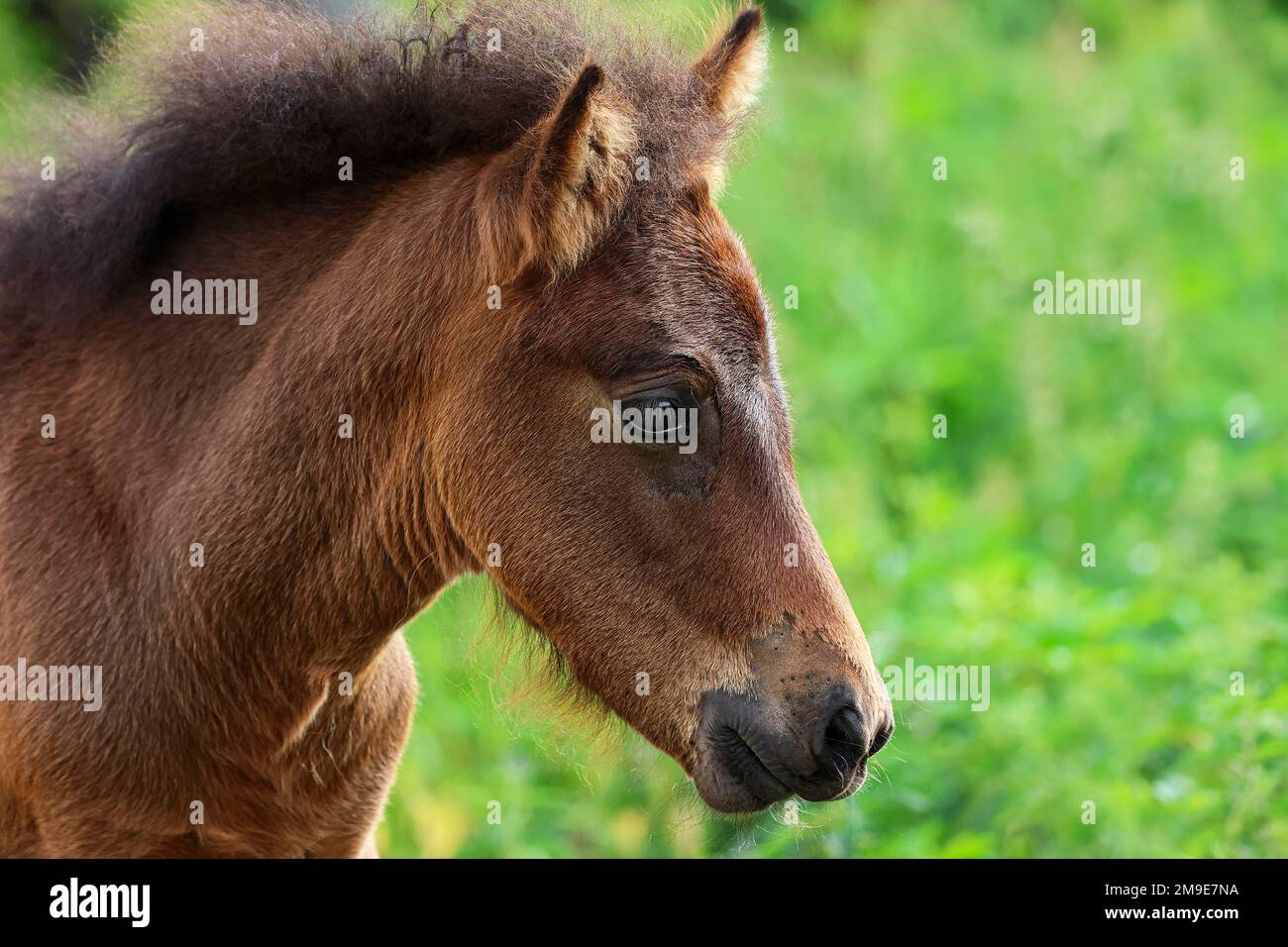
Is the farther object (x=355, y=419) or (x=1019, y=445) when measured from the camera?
(x=1019, y=445)

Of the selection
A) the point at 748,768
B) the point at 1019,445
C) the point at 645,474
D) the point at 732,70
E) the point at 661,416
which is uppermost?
the point at 732,70

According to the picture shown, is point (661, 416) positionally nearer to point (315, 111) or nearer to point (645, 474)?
point (645, 474)

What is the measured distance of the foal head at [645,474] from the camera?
10.3ft

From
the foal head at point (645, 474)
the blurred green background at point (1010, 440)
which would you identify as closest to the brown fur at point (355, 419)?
A: the foal head at point (645, 474)

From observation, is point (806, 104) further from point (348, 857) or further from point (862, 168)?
point (348, 857)

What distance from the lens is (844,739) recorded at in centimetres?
306

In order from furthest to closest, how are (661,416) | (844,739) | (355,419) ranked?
(355,419) < (661,416) < (844,739)

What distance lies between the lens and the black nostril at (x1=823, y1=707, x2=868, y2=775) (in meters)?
3.05

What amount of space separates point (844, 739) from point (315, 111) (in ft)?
6.65

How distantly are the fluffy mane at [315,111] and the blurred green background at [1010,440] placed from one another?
49 centimetres

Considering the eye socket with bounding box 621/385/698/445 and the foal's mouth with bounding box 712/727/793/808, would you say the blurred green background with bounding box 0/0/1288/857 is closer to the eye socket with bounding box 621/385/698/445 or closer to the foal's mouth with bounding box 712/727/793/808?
the foal's mouth with bounding box 712/727/793/808

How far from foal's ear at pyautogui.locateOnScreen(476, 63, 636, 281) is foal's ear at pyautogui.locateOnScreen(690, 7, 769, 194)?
18.3 inches

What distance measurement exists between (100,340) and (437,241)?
3.27 feet

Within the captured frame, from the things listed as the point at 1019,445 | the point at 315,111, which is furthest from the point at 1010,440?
the point at 315,111
